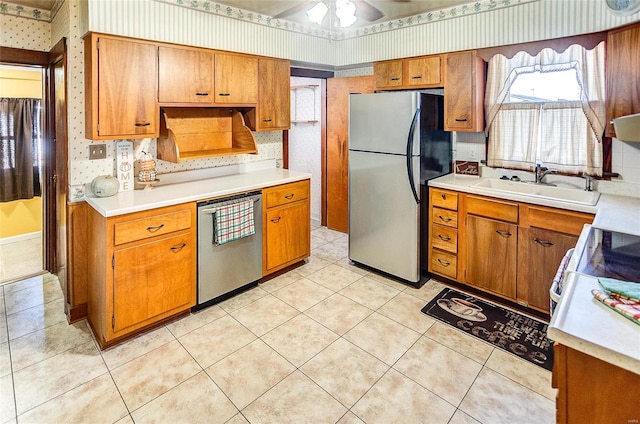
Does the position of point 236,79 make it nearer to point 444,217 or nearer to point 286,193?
point 286,193

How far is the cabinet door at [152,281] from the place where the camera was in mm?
2473

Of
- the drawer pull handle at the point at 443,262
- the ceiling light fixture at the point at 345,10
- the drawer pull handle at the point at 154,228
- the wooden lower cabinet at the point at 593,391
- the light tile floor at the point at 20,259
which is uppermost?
the ceiling light fixture at the point at 345,10

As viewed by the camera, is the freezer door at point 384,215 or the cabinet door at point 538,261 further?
the freezer door at point 384,215

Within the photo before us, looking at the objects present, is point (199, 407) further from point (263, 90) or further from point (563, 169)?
point (563, 169)

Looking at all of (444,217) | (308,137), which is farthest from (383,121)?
(308,137)

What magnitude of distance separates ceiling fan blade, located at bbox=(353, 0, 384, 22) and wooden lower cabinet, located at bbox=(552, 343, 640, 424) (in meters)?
2.86

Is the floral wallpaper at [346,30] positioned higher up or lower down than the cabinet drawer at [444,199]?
higher up

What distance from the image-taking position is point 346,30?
4.21m

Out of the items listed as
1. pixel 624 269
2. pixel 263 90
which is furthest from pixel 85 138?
pixel 624 269

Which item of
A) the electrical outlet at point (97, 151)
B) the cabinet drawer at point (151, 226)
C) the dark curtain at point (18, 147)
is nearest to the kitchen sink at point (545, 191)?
the cabinet drawer at point (151, 226)

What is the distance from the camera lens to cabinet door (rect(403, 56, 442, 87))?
3486 millimetres

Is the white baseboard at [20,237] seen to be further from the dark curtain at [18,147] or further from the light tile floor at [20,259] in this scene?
the dark curtain at [18,147]

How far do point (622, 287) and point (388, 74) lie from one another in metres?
3.12

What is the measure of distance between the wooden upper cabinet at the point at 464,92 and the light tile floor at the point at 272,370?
1.61 meters
